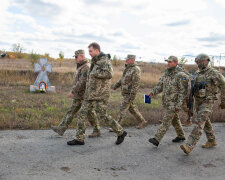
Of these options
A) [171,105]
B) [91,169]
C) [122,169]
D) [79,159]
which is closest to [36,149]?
[79,159]

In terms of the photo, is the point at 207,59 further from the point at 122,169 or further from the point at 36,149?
the point at 36,149

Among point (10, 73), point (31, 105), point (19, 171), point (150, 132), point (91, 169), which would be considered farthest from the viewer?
point (10, 73)

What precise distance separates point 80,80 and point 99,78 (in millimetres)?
539

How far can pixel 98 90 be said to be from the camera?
539 cm

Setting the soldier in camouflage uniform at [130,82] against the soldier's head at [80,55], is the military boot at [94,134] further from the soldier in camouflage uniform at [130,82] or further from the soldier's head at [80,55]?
the soldier's head at [80,55]

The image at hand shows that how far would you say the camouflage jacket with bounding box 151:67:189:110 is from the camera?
5305 mm

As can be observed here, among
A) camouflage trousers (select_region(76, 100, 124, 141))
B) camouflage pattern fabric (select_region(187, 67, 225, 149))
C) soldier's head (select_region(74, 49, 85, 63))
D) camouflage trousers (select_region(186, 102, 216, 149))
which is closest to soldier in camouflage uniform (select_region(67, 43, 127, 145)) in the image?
camouflage trousers (select_region(76, 100, 124, 141))

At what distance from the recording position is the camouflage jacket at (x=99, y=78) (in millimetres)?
5254

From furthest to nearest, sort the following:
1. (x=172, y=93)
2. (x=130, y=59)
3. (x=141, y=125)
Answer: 1. (x=141, y=125)
2. (x=130, y=59)
3. (x=172, y=93)

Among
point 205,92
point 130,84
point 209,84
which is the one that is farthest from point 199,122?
point 130,84

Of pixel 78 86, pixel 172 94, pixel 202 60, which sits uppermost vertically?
pixel 202 60

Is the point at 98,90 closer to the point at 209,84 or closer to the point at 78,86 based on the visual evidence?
the point at 78,86

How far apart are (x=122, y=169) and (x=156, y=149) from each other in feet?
4.59

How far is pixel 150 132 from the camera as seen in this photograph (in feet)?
22.5
